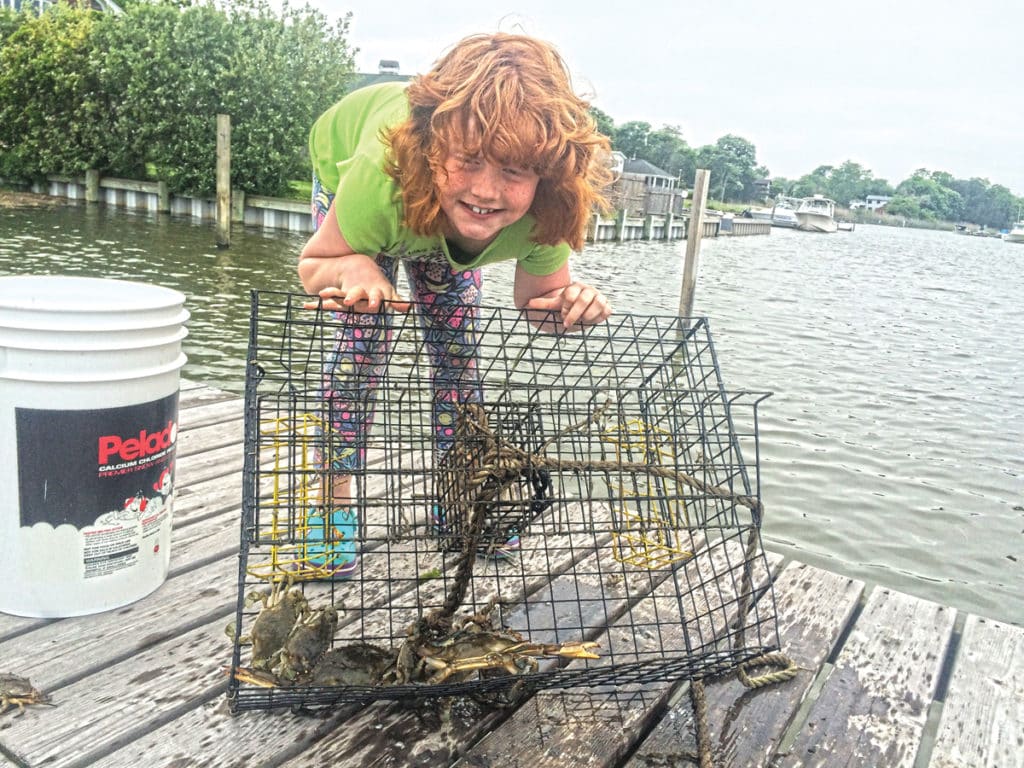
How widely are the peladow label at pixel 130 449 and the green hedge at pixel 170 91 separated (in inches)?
684

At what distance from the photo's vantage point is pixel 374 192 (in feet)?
6.90

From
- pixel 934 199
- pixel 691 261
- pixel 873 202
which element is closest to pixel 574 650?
pixel 691 261

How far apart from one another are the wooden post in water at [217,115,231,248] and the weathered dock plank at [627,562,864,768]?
44.7 feet

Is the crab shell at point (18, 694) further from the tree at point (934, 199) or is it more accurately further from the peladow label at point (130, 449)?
the tree at point (934, 199)

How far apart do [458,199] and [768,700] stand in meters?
1.58

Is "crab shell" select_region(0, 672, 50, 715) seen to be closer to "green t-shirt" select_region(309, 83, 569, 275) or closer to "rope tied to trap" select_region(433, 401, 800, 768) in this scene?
"rope tied to trap" select_region(433, 401, 800, 768)

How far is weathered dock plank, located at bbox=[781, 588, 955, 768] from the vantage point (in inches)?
71.6

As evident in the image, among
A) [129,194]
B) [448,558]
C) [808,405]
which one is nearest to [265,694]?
[448,558]

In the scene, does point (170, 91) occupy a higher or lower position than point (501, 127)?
higher

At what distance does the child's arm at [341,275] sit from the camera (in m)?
1.84

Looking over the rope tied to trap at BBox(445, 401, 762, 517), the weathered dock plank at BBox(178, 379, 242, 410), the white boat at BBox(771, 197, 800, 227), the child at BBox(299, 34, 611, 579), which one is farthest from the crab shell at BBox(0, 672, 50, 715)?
the white boat at BBox(771, 197, 800, 227)

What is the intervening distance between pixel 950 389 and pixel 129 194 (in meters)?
19.2

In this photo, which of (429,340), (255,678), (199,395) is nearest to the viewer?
(255,678)

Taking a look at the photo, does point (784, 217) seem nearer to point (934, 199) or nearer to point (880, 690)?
point (880, 690)
